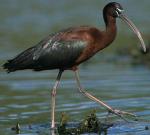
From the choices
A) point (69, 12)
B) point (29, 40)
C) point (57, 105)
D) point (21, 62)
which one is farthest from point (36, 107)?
point (69, 12)

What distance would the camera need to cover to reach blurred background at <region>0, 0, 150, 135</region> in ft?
50.1

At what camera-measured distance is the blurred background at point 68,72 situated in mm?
15266

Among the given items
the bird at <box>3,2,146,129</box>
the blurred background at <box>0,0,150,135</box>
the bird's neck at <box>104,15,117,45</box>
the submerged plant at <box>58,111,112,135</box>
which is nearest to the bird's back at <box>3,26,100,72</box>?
the bird at <box>3,2,146,129</box>

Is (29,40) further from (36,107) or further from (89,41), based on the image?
(89,41)

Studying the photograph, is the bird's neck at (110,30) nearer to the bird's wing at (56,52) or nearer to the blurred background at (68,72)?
the bird's wing at (56,52)

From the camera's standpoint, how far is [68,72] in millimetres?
19688

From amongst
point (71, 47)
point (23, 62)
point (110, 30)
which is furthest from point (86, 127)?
point (110, 30)

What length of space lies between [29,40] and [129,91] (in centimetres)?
878

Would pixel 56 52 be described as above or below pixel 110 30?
below

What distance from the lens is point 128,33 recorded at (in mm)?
26328

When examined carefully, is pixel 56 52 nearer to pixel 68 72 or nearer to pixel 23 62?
pixel 23 62

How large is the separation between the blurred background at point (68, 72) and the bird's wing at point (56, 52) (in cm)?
100

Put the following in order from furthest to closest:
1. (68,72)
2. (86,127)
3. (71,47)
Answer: (68,72), (71,47), (86,127)

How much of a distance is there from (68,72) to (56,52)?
5.72 m
